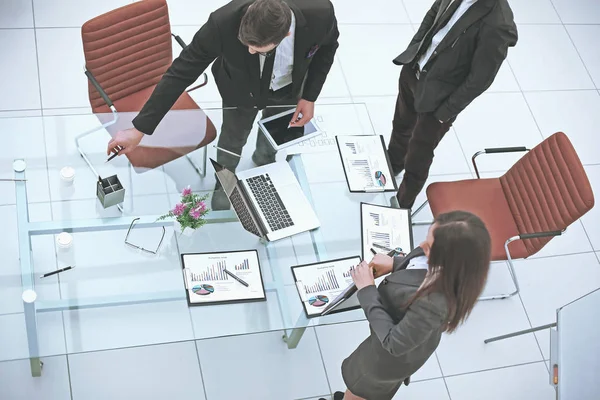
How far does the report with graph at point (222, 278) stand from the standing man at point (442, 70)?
1.42 m

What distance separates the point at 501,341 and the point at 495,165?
1334 millimetres

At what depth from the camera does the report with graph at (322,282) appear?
3006 mm

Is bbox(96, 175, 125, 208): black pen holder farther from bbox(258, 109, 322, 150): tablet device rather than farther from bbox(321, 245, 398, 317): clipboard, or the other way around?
bbox(321, 245, 398, 317): clipboard

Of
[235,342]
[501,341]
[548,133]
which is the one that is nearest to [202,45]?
[235,342]

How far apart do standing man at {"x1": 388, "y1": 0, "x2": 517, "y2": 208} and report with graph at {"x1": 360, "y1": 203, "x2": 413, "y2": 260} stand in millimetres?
756

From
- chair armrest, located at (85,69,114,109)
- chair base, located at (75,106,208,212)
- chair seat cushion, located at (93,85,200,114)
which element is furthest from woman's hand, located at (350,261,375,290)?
chair armrest, located at (85,69,114,109)

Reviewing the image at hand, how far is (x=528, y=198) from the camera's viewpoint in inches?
148

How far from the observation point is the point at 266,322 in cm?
294

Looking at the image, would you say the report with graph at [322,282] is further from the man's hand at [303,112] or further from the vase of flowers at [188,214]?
the man's hand at [303,112]

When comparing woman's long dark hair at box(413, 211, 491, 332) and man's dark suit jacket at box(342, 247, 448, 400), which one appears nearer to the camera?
woman's long dark hair at box(413, 211, 491, 332)

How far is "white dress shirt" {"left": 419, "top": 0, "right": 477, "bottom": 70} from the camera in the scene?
11.3ft

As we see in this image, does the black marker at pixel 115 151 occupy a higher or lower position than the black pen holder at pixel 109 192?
higher

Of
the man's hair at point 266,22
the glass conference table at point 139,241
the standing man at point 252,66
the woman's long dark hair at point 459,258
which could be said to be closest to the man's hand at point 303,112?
the standing man at point 252,66

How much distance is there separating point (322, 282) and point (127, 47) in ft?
5.48
